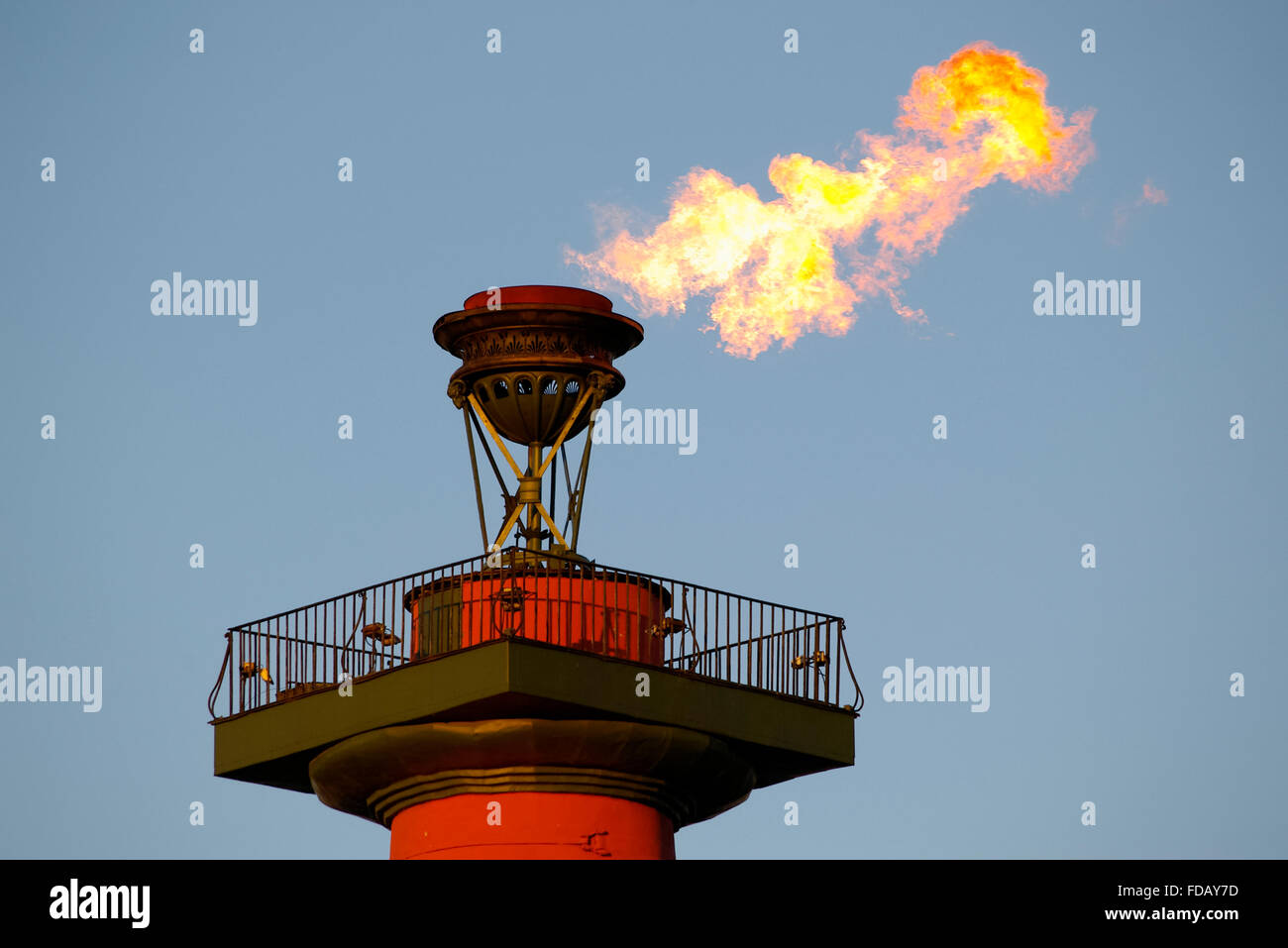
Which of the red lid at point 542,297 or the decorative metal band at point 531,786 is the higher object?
the red lid at point 542,297

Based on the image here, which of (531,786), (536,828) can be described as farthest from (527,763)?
(536,828)

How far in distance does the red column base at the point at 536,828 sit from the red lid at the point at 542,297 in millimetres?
6539

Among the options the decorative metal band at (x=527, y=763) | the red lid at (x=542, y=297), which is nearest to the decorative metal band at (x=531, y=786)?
the decorative metal band at (x=527, y=763)

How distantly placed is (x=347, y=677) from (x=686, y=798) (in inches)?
191

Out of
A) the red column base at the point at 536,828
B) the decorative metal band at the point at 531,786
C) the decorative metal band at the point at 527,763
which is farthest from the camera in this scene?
the decorative metal band at the point at 531,786

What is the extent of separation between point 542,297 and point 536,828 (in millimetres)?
7096

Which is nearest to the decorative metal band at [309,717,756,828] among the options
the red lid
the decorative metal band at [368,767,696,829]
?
the decorative metal band at [368,767,696,829]

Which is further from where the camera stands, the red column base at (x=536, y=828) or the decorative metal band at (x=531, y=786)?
the decorative metal band at (x=531, y=786)

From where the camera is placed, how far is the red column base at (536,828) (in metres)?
54.7

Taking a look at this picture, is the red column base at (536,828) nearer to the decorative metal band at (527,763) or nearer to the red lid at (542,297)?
the decorative metal band at (527,763)

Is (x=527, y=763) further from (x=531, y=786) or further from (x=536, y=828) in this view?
(x=536, y=828)

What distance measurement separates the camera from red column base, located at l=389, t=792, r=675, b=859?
54656 millimetres
